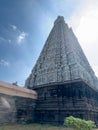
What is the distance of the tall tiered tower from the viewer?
2011cm

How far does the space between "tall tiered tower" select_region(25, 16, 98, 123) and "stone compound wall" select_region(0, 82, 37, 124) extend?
1.79 meters

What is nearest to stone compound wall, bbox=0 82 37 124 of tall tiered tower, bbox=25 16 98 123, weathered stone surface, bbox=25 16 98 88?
tall tiered tower, bbox=25 16 98 123

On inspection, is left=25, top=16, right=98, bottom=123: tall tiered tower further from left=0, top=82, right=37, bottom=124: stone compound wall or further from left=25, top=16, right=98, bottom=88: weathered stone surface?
left=0, top=82, right=37, bottom=124: stone compound wall

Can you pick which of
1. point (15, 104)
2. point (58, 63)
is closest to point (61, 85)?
point (58, 63)

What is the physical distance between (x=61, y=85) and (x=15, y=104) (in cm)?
666

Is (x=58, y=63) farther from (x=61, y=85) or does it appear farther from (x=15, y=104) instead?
(x=15, y=104)

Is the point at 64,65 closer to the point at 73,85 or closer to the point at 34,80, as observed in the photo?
the point at 73,85

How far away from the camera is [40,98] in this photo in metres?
22.8

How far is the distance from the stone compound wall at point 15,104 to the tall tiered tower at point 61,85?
5.87 feet

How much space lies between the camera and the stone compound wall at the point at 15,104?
1700 cm

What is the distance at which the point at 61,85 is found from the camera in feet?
71.4

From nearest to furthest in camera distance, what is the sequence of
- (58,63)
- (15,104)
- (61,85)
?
1. (15,104)
2. (61,85)
3. (58,63)

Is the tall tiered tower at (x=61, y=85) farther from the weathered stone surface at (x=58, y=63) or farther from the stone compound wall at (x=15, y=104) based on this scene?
the stone compound wall at (x=15, y=104)

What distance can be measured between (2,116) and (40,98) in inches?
281
